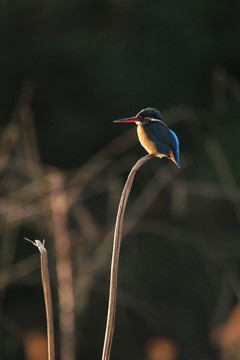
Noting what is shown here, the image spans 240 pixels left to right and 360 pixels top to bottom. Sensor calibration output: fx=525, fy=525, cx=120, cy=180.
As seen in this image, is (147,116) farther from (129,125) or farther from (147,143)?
(129,125)

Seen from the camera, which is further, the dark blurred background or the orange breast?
the dark blurred background

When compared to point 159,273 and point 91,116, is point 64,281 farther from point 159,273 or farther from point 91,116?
point 91,116

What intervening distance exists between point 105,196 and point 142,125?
465 cm

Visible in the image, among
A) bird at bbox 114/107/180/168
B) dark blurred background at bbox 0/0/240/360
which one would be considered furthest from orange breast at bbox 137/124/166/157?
dark blurred background at bbox 0/0/240/360

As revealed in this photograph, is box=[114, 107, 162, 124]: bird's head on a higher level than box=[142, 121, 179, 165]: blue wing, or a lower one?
higher

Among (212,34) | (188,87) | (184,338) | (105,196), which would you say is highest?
(212,34)

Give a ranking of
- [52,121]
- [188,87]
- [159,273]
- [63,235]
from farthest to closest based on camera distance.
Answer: [188,87]
[52,121]
[159,273]
[63,235]

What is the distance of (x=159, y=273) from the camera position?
19.1 ft

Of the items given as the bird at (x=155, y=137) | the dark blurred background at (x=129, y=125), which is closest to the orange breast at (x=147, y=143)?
the bird at (x=155, y=137)

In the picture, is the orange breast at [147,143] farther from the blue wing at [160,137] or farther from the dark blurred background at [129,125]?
the dark blurred background at [129,125]

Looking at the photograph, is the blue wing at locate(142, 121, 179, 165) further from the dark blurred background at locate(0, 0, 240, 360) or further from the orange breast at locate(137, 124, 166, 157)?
the dark blurred background at locate(0, 0, 240, 360)

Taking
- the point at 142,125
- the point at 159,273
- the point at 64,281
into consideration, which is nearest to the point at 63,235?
the point at 64,281

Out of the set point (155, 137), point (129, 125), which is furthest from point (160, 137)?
point (129, 125)

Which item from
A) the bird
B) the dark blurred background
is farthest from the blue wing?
the dark blurred background
